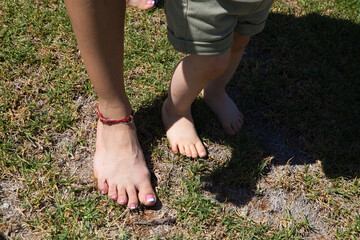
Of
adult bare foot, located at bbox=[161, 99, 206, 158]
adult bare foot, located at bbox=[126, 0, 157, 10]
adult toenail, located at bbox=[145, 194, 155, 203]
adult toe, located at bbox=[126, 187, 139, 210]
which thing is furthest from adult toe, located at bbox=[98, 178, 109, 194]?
adult bare foot, located at bbox=[126, 0, 157, 10]

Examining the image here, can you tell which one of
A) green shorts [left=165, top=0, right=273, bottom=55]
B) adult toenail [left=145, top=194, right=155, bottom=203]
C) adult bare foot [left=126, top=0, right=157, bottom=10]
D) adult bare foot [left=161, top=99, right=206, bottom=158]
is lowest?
adult toenail [left=145, top=194, right=155, bottom=203]

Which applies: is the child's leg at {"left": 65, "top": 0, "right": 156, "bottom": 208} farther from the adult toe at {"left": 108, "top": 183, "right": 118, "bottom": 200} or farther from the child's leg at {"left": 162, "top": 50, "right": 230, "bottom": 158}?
the child's leg at {"left": 162, "top": 50, "right": 230, "bottom": 158}

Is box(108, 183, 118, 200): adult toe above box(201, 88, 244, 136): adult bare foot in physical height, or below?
below

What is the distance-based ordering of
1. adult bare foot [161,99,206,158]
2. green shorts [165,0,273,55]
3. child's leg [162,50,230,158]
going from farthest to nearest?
1. adult bare foot [161,99,206,158]
2. child's leg [162,50,230,158]
3. green shorts [165,0,273,55]

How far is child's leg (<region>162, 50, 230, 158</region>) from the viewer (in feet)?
5.24

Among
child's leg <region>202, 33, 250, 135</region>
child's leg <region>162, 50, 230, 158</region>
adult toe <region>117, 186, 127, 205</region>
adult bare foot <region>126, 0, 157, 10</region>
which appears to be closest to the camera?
child's leg <region>162, 50, 230, 158</region>

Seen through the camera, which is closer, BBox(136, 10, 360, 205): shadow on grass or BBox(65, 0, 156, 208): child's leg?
BBox(65, 0, 156, 208): child's leg

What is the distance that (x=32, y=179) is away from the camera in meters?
1.89

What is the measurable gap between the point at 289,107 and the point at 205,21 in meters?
1.15

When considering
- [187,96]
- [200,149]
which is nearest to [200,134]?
[200,149]

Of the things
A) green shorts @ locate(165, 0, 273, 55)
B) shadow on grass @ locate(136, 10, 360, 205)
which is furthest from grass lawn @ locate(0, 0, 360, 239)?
green shorts @ locate(165, 0, 273, 55)

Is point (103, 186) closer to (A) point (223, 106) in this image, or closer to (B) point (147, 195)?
(B) point (147, 195)

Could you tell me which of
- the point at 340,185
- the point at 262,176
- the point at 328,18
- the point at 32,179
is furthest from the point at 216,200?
the point at 328,18

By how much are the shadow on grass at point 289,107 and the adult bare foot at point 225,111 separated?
5 cm
